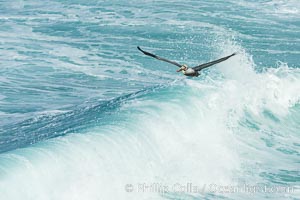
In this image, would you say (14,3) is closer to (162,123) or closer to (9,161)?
(162,123)

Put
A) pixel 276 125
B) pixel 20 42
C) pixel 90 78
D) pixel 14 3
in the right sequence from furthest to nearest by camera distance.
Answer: pixel 14 3 < pixel 20 42 < pixel 90 78 < pixel 276 125

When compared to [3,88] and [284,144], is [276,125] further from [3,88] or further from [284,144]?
[3,88]

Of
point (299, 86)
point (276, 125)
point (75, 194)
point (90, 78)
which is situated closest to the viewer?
point (75, 194)

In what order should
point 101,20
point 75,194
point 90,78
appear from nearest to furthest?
point 75,194, point 90,78, point 101,20

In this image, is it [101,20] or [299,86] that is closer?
[299,86]

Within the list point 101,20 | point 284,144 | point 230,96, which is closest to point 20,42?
point 101,20

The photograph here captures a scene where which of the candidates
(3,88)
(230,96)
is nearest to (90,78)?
(3,88)
